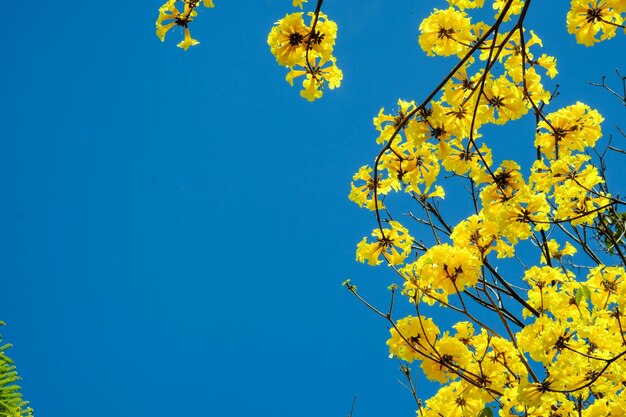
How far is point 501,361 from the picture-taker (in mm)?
3051

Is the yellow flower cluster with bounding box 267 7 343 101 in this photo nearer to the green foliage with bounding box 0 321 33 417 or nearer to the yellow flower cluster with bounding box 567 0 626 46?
the yellow flower cluster with bounding box 567 0 626 46

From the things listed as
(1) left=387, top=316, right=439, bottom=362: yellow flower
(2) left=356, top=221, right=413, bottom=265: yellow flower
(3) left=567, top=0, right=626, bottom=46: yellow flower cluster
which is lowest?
(1) left=387, top=316, right=439, bottom=362: yellow flower

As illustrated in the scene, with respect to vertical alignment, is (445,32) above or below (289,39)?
above

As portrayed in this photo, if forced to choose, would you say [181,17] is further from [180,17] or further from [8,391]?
[8,391]

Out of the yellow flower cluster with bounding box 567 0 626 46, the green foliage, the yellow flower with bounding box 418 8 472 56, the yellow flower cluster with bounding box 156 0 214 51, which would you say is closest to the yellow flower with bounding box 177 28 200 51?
the yellow flower cluster with bounding box 156 0 214 51

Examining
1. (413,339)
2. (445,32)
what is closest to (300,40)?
(445,32)

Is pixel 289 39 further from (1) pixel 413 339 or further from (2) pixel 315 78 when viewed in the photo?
(1) pixel 413 339

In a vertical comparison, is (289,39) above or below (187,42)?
below

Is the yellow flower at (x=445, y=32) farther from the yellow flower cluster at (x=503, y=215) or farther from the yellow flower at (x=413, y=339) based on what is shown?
the yellow flower at (x=413, y=339)

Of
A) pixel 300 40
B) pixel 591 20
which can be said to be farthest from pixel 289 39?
pixel 591 20

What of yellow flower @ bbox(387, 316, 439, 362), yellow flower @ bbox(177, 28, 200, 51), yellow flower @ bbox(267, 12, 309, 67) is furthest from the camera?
yellow flower @ bbox(387, 316, 439, 362)

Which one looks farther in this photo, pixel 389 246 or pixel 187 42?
pixel 389 246

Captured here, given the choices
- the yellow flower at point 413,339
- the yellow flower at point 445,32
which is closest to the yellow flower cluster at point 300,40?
the yellow flower at point 445,32

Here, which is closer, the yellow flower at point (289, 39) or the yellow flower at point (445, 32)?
the yellow flower at point (289, 39)
